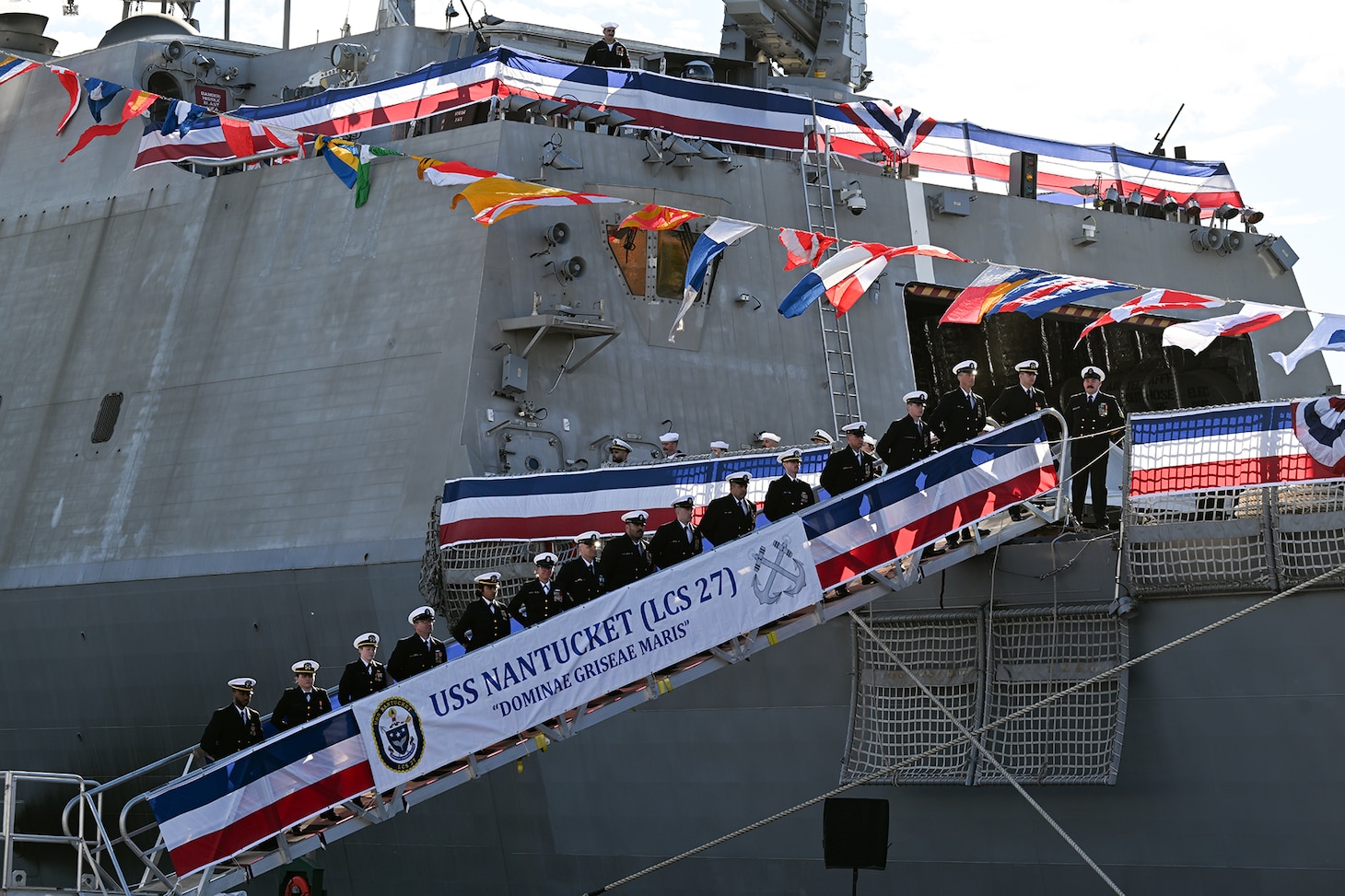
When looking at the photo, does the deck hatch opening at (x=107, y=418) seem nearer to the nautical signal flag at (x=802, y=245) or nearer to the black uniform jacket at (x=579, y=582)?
the black uniform jacket at (x=579, y=582)

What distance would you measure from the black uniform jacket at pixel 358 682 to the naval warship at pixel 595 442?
1551 millimetres

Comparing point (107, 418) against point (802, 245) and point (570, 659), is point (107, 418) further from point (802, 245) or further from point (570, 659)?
point (570, 659)

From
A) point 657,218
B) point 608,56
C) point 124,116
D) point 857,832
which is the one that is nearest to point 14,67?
point 124,116

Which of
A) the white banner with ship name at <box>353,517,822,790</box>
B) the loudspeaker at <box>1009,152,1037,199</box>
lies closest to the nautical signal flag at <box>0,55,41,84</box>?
the white banner with ship name at <box>353,517,822,790</box>

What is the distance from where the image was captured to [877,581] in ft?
32.6

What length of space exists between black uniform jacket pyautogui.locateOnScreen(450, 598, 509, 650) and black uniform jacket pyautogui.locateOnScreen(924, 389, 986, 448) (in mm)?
3083

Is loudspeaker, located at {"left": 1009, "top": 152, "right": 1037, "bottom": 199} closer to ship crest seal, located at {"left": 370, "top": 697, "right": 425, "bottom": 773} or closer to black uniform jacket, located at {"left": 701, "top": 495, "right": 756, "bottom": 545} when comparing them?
black uniform jacket, located at {"left": 701, "top": 495, "right": 756, "bottom": 545}

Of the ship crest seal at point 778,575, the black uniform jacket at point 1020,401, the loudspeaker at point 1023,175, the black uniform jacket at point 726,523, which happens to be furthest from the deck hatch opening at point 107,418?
the loudspeaker at point 1023,175

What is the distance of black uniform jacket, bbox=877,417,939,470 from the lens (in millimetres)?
10367

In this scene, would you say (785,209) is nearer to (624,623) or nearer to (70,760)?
(624,623)

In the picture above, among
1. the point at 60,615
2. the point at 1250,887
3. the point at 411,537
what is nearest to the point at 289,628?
the point at 411,537

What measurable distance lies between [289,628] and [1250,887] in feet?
25.2

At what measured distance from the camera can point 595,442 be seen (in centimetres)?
1357

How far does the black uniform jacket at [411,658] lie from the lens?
10258 mm
